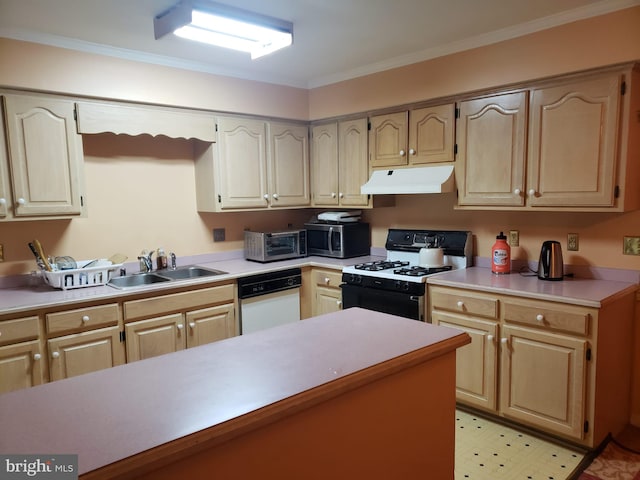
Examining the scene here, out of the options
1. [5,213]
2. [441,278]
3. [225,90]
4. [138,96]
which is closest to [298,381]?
[441,278]

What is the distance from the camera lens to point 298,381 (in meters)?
1.22

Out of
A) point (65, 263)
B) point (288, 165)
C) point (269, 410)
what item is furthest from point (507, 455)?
point (65, 263)

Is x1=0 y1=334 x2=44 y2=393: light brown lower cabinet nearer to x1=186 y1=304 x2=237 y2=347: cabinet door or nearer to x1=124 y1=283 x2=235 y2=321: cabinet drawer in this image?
x1=124 y1=283 x2=235 y2=321: cabinet drawer

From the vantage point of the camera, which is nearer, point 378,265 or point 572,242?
point 572,242

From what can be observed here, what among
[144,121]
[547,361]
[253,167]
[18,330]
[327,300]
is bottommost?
[547,361]

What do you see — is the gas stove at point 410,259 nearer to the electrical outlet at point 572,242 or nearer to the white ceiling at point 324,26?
the electrical outlet at point 572,242

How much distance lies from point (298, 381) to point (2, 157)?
244 centimetres

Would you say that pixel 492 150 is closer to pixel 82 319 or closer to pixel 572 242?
pixel 572 242

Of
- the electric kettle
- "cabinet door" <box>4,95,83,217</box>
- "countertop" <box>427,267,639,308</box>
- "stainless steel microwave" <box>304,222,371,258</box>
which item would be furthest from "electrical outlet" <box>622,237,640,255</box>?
"cabinet door" <box>4,95,83,217</box>

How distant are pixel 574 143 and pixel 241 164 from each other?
2356mm

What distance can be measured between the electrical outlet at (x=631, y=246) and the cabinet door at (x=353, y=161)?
5.92 feet

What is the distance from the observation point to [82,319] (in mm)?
2652

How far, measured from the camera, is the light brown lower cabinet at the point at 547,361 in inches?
95.0

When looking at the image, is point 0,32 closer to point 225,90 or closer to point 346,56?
point 225,90
